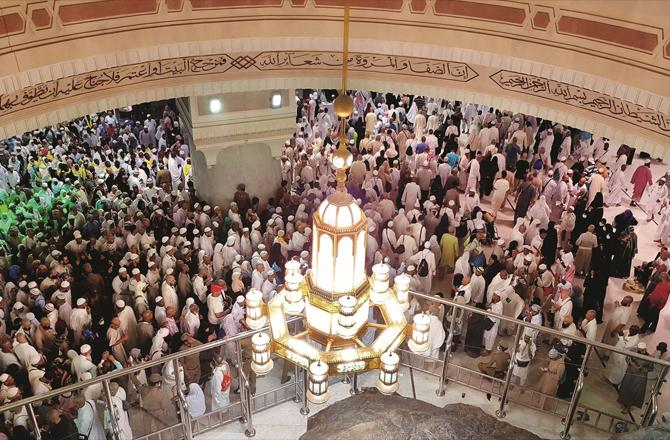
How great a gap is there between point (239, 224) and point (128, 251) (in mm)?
1818

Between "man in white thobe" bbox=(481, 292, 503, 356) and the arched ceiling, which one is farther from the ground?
the arched ceiling

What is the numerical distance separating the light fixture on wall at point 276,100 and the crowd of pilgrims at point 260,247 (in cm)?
168

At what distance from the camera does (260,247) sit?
9.76 metres

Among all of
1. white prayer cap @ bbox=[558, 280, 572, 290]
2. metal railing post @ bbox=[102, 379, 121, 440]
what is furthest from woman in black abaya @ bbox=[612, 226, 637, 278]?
metal railing post @ bbox=[102, 379, 121, 440]

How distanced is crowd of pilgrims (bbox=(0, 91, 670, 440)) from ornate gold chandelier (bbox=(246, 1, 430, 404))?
111 inches

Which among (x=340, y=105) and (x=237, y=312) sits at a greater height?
(x=340, y=105)

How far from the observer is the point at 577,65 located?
779 centimetres

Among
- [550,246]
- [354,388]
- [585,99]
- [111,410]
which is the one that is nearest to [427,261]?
[550,246]

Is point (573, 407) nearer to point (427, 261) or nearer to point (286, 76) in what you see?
point (427, 261)

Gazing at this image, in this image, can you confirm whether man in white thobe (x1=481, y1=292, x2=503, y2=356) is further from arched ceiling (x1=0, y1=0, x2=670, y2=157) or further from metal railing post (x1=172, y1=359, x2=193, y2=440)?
metal railing post (x1=172, y1=359, x2=193, y2=440)

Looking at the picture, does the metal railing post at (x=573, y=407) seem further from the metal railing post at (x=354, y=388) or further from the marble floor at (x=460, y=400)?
the metal railing post at (x=354, y=388)

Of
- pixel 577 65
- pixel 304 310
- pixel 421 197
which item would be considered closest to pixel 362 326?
pixel 304 310

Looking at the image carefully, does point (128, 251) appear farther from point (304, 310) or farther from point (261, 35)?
point (304, 310)

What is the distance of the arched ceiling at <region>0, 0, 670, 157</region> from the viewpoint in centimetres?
741
